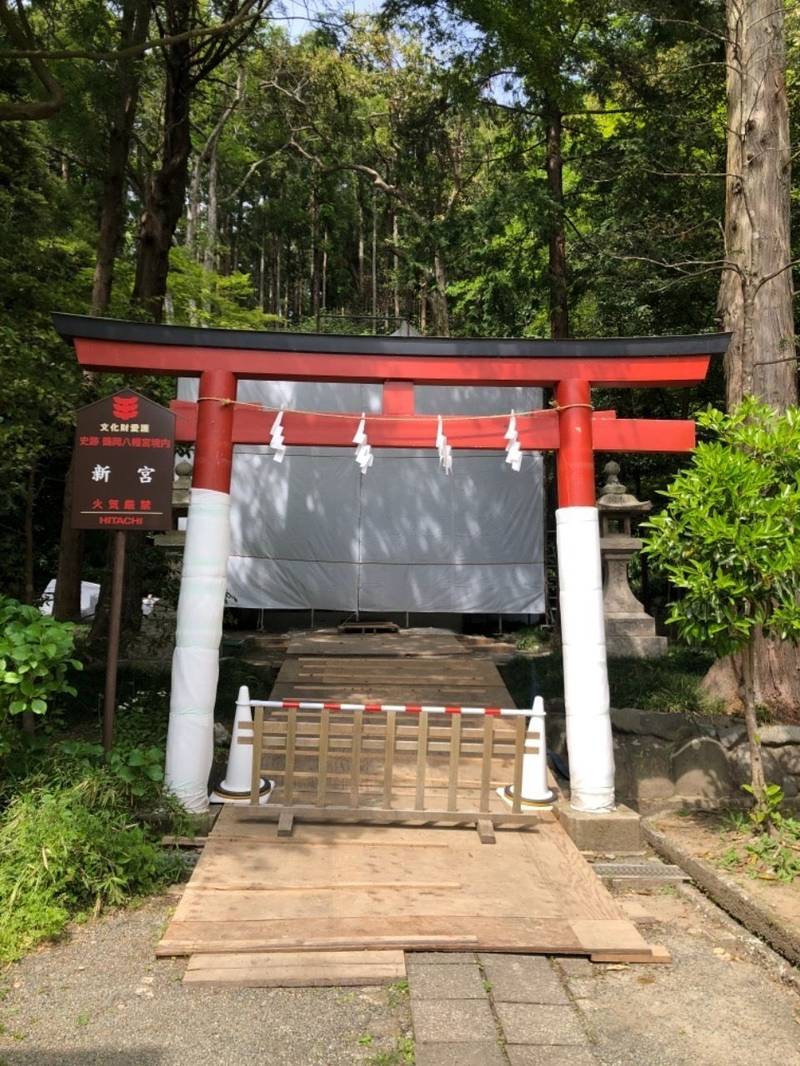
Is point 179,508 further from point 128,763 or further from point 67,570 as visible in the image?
point 128,763

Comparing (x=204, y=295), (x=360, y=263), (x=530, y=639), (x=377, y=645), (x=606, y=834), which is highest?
(x=360, y=263)

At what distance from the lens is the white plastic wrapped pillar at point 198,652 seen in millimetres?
5391

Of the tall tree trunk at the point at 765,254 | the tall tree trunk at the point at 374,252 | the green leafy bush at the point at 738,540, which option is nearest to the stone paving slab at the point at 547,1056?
the green leafy bush at the point at 738,540

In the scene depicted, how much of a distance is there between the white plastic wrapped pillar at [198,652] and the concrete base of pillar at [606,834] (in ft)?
9.00

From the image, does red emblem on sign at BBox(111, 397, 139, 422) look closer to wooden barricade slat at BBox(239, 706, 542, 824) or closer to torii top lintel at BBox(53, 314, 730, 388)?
torii top lintel at BBox(53, 314, 730, 388)

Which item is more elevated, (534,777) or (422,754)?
(422,754)

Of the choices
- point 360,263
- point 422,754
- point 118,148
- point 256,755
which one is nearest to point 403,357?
point 422,754

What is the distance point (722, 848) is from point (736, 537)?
2.35 meters

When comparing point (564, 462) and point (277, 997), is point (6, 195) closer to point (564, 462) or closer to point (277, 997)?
point (564, 462)

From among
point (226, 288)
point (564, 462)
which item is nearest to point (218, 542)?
point (564, 462)

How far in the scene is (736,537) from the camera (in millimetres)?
5020

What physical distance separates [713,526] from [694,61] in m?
10.1

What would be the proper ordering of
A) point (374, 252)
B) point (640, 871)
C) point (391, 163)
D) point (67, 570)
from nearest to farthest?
point (640, 871)
point (67, 570)
point (391, 163)
point (374, 252)

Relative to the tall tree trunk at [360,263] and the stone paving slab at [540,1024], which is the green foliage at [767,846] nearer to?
the stone paving slab at [540,1024]
